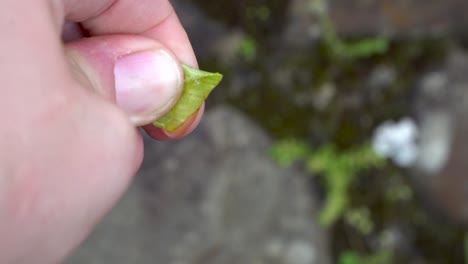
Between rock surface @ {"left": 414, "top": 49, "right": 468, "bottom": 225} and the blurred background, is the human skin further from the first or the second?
rock surface @ {"left": 414, "top": 49, "right": 468, "bottom": 225}

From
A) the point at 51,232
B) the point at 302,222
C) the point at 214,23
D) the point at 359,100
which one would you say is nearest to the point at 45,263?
the point at 51,232

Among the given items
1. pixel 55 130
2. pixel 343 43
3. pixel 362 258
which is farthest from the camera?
pixel 362 258

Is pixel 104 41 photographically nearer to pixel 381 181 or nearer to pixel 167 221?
pixel 167 221

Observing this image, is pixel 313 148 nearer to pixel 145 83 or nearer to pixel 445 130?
pixel 445 130

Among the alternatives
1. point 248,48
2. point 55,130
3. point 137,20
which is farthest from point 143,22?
point 248,48

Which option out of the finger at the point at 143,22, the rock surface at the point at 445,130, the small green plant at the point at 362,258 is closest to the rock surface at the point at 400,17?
the rock surface at the point at 445,130

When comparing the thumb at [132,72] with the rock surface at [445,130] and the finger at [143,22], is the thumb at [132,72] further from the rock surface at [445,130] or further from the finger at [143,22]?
the rock surface at [445,130]
